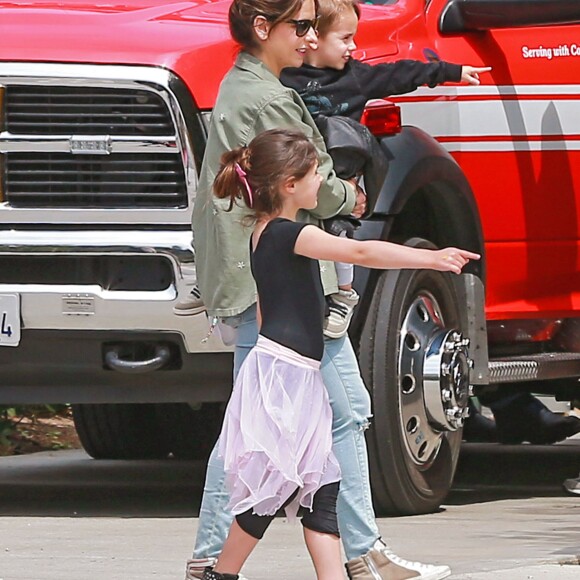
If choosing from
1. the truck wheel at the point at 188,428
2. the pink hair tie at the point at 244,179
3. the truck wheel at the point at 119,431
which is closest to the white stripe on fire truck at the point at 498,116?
the pink hair tie at the point at 244,179

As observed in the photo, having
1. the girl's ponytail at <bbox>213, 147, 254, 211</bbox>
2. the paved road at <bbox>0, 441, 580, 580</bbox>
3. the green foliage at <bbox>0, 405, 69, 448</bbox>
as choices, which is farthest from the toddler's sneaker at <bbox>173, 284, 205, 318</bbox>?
the green foliage at <bbox>0, 405, 69, 448</bbox>

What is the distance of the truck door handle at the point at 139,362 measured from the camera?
255 inches

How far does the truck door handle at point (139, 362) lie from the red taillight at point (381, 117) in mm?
1049

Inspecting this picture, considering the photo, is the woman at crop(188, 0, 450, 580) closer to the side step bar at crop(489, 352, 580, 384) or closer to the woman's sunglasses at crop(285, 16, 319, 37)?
the woman's sunglasses at crop(285, 16, 319, 37)

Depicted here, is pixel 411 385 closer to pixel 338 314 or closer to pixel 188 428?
pixel 338 314

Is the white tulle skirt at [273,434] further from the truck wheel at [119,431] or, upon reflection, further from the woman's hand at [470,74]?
the truck wheel at [119,431]

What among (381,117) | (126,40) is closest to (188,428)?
(381,117)

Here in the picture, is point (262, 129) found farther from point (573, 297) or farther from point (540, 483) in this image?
point (540, 483)

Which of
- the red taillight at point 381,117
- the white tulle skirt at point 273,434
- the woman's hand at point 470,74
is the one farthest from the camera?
the red taillight at point 381,117

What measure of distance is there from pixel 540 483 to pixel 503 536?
2.03 meters

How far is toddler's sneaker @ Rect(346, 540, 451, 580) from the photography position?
521 centimetres

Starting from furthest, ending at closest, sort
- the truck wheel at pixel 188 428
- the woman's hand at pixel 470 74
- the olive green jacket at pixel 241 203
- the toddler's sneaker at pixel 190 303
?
the truck wheel at pixel 188 428 < the woman's hand at pixel 470 74 < the toddler's sneaker at pixel 190 303 < the olive green jacket at pixel 241 203

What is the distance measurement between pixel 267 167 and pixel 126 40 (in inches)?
→ 64.9

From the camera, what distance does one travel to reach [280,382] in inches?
191
